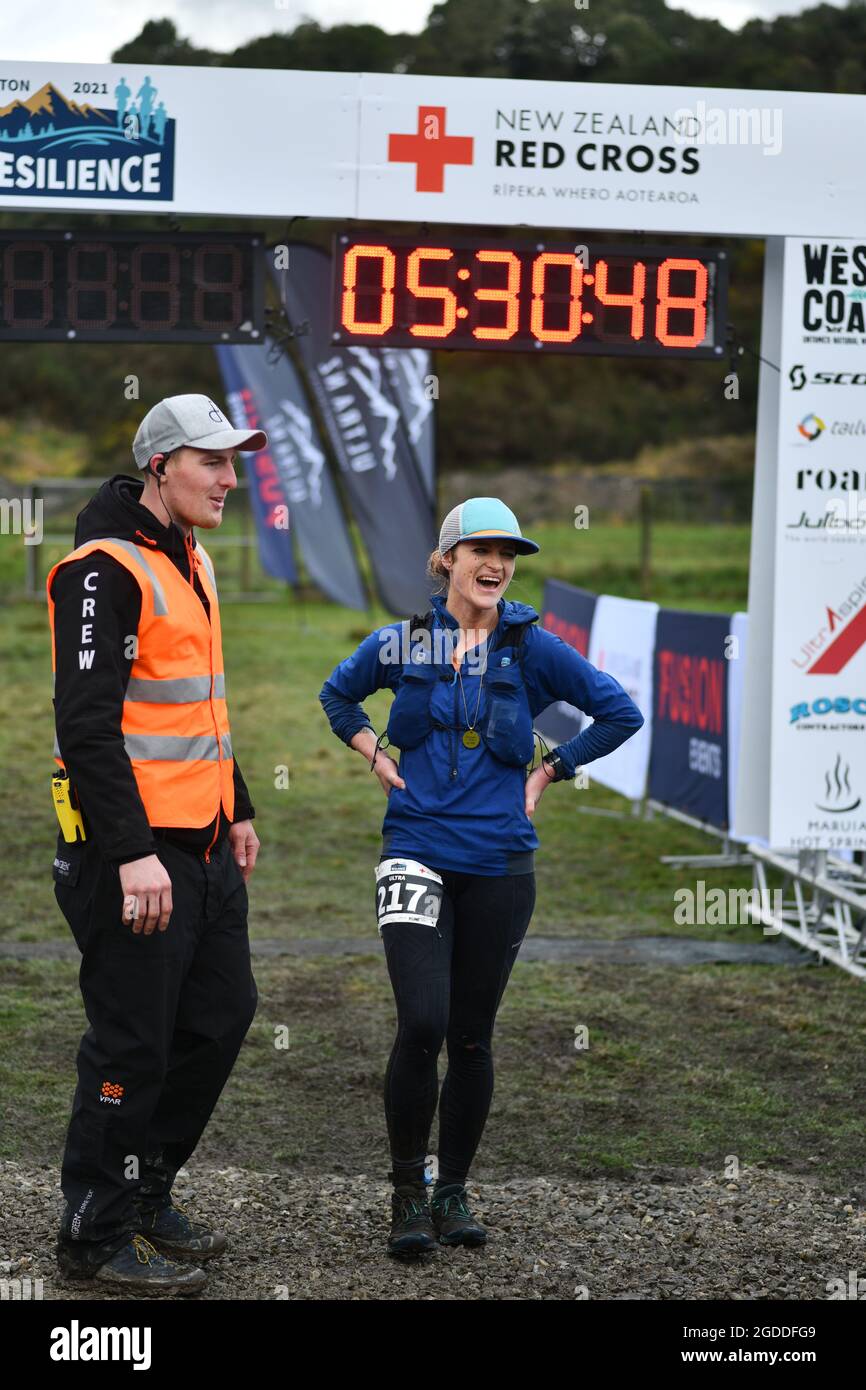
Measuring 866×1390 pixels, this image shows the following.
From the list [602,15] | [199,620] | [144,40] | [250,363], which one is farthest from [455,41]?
[199,620]

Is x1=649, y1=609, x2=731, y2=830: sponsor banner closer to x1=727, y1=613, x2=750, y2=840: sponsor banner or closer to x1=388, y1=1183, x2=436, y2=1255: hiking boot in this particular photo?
x1=727, y1=613, x2=750, y2=840: sponsor banner

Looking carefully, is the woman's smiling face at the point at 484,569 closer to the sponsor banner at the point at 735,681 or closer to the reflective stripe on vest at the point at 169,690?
the reflective stripe on vest at the point at 169,690

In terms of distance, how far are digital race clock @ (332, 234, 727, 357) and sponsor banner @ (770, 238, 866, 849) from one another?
715mm

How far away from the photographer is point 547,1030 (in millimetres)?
7148

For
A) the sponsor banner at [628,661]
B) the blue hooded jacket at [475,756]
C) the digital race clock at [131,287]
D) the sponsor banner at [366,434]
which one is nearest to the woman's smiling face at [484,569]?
the blue hooded jacket at [475,756]

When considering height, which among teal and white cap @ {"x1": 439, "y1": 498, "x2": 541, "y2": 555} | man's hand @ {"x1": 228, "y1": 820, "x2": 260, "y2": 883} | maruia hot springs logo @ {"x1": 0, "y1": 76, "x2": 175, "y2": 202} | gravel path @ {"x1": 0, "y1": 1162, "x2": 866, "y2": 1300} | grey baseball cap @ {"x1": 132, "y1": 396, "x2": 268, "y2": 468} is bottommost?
gravel path @ {"x1": 0, "y1": 1162, "x2": 866, "y2": 1300}

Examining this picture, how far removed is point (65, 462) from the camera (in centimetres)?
4731

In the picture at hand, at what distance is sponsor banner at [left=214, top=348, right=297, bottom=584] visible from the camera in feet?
74.8

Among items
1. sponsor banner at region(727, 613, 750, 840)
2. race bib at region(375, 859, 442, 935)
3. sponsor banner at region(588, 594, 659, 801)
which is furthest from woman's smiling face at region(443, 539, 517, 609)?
sponsor banner at region(588, 594, 659, 801)

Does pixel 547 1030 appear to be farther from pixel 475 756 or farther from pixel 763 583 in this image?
pixel 475 756

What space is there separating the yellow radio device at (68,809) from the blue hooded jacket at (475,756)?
824 mm

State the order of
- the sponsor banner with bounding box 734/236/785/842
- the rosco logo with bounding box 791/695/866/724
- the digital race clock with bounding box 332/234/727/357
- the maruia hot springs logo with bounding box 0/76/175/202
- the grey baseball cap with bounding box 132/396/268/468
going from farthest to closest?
the rosco logo with bounding box 791/695/866/724 < the sponsor banner with bounding box 734/236/785/842 < the digital race clock with bounding box 332/234/727/357 < the maruia hot springs logo with bounding box 0/76/175/202 < the grey baseball cap with bounding box 132/396/268/468

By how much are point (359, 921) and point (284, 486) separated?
48.0 ft
